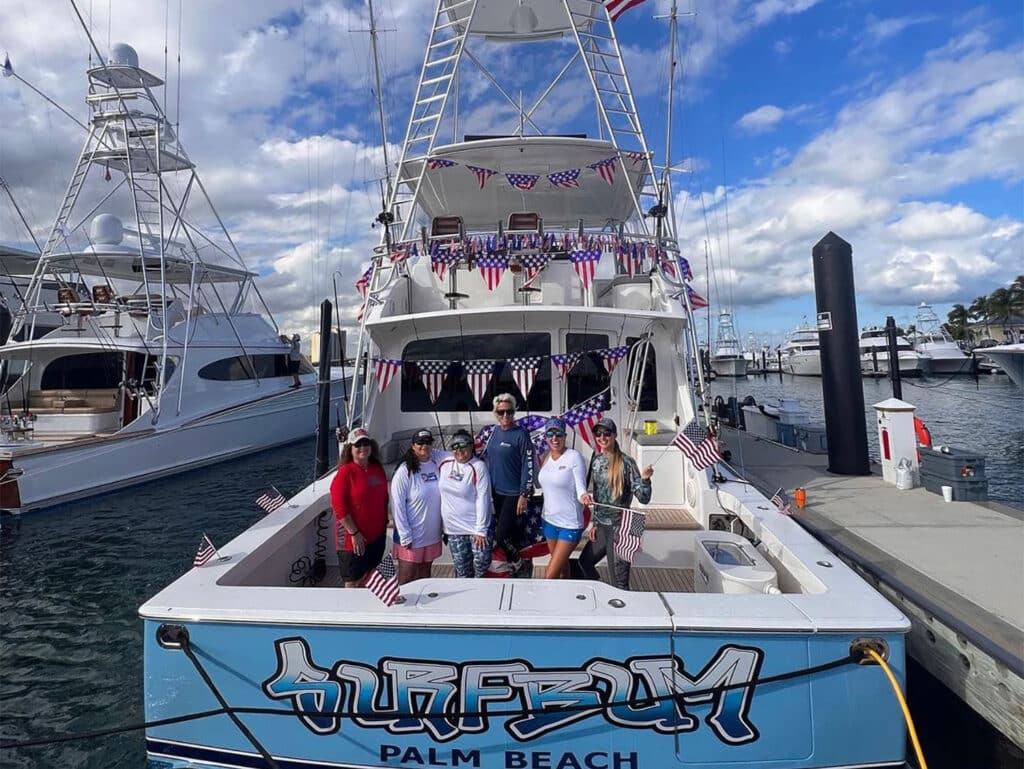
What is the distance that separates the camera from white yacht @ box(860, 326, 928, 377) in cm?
4884

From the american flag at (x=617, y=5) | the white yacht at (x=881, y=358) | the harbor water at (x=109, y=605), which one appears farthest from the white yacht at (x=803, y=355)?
the american flag at (x=617, y=5)

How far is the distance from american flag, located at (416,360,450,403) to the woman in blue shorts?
316 cm

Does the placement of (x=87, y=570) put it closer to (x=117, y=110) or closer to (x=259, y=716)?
(x=259, y=716)

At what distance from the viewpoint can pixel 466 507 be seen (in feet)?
12.6

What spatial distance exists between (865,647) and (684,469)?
11.0 ft

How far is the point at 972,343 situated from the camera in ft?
221

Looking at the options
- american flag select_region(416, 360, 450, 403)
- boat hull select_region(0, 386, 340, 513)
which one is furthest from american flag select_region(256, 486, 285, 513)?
boat hull select_region(0, 386, 340, 513)

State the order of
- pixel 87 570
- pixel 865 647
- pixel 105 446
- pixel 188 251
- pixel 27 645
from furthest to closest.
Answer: pixel 188 251
pixel 105 446
pixel 87 570
pixel 27 645
pixel 865 647

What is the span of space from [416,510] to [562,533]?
99 cm

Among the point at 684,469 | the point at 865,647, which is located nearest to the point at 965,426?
the point at 684,469

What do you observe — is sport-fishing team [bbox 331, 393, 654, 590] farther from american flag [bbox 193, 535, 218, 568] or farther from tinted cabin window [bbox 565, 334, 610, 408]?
tinted cabin window [bbox 565, 334, 610, 408]

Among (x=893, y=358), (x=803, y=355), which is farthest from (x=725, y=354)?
(x=893, y=358)

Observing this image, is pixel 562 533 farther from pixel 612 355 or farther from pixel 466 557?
pixel 612 355

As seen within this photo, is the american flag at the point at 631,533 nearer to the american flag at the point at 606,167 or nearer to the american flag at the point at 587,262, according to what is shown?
the american flag at the point at 587,262
